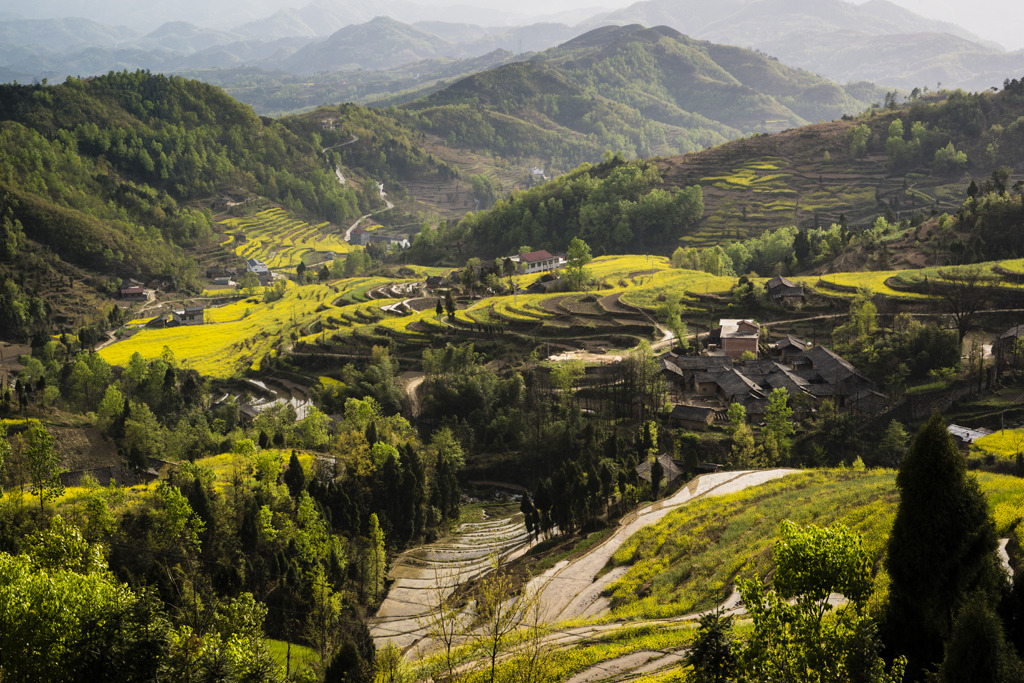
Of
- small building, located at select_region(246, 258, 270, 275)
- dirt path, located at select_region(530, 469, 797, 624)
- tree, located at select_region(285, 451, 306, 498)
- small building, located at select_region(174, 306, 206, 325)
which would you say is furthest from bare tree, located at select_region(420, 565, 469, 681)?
small building, located at select_region(246, 258, 270, 275)

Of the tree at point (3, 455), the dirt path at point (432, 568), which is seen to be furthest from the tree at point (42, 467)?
the dirt path at point (432, 568)

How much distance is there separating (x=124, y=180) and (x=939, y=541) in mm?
162588

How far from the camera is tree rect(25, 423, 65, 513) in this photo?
3400 cm

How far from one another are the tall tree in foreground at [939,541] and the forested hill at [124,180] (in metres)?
99.8

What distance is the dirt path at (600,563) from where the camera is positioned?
3288 centimetres

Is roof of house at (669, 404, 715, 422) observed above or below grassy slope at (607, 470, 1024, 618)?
below

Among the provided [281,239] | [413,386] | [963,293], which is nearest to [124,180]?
[281,239]

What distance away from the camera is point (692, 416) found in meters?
53.2

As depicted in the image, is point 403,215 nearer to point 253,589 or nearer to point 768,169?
point 768,169

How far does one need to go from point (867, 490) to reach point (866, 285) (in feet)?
155

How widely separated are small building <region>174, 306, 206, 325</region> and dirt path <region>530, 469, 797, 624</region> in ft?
260

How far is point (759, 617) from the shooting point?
54.4ft

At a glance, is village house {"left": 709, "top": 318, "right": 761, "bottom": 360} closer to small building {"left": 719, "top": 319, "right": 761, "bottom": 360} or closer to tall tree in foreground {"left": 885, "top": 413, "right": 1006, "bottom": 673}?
small building {"left": 719, "top": 319, "right": 761, "bottom": 360}

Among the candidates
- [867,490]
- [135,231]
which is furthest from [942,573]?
[135,231]
